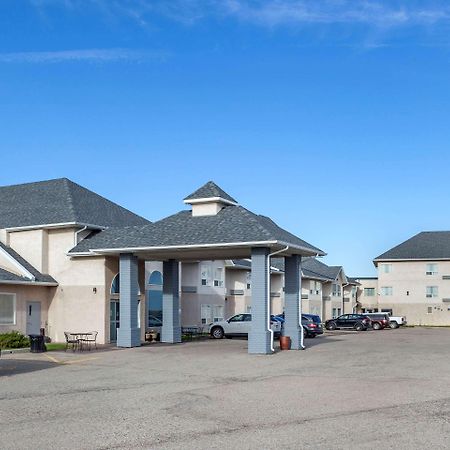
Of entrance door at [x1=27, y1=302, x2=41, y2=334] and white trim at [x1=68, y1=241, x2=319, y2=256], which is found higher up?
white trim at [x1=68, y1=241, x2=319, y2=256]

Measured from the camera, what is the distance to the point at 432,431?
11398 millimetres

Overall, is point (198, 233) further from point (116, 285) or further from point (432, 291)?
point (432, 291)

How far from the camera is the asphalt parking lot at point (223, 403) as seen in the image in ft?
35.3

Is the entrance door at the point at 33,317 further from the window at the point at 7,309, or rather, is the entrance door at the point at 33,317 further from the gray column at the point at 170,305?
the gray column at the point at 170,305

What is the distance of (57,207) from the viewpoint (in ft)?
119

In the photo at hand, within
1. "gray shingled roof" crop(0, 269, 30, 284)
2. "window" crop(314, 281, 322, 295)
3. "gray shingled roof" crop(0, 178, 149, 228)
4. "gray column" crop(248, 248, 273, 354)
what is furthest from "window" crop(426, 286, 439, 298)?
"gray shingled roof" crop(0, 269, 30, 284)

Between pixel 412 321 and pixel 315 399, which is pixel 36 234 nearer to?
pixel 315 399

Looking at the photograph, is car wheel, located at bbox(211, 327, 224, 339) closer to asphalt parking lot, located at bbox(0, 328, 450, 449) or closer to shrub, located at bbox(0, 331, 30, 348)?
shrub, located at bbox(0, 331, 30, 348)

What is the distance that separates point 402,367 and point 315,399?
8607mm

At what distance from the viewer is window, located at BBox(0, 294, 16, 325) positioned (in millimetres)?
31891

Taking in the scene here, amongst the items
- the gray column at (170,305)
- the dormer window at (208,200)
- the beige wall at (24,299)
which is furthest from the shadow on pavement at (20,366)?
the dormer window at (208,200)

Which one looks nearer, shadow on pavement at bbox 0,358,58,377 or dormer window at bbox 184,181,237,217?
shadow on pavement at bbox 0,358,58,377

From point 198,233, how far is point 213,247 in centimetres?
130

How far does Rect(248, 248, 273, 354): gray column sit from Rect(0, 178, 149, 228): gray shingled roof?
33.7ft
